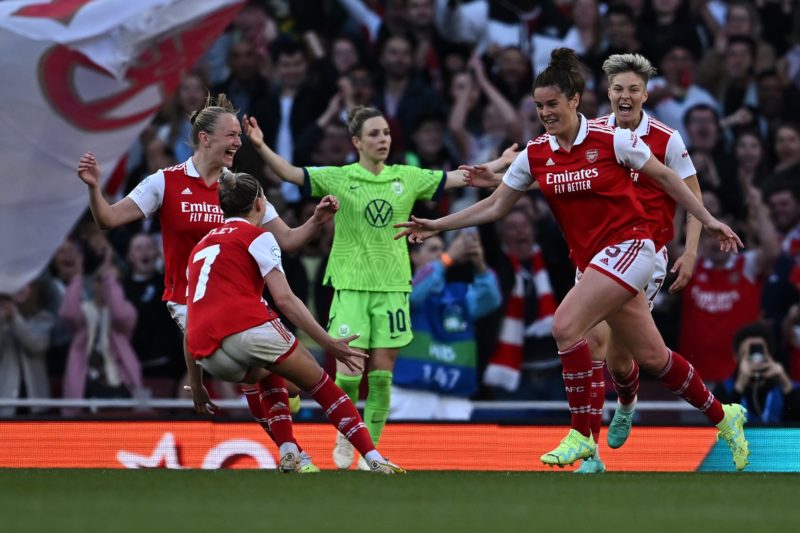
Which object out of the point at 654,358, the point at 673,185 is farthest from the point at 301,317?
the point at 673,185

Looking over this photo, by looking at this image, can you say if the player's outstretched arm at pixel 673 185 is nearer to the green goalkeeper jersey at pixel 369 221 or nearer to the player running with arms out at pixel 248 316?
the player running with arms out at pixel 248 316

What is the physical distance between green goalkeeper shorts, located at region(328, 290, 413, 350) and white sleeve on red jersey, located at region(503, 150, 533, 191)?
1606 millimetres

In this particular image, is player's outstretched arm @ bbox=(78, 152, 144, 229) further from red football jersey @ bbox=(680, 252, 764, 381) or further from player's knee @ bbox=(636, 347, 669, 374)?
red football jersey @ bbox=(680, 252, 764, 381)

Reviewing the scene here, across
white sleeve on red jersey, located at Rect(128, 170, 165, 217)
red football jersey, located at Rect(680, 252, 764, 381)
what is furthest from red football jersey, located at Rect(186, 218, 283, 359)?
red football jersey, located at Rect(680, 252, 764, 381)

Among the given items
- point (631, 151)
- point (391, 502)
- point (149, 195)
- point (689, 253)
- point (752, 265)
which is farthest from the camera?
point (752, 265)

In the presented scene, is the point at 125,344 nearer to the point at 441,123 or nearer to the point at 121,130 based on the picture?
the point at 121,130

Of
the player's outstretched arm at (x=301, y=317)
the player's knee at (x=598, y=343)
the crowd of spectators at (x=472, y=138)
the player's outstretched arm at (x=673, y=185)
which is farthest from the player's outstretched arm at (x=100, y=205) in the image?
the crowd of spectators at (x=472, y=138)

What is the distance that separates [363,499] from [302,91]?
8.36 metres

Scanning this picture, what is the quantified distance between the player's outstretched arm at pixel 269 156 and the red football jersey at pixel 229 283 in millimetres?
1674

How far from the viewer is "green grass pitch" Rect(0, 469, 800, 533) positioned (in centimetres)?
611

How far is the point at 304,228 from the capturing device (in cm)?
949

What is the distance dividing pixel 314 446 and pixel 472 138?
4.67 metres

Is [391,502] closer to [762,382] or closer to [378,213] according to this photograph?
[378,213]

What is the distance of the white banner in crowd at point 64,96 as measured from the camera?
13164 millimetres
